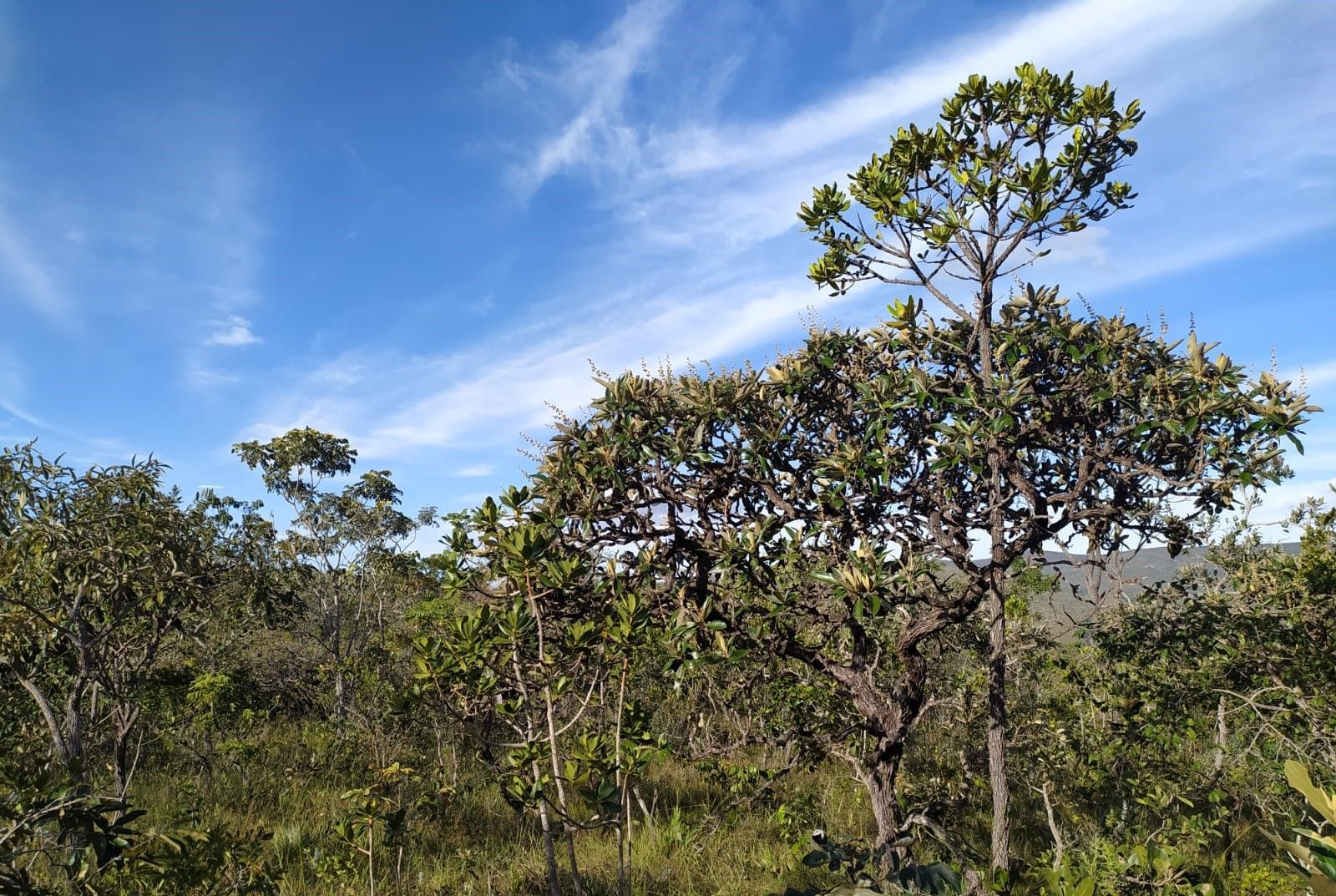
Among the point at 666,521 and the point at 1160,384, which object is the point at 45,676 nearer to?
the point at 666,521

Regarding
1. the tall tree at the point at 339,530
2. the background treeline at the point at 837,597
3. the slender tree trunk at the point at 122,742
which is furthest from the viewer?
the tall tree at the point at 339,530

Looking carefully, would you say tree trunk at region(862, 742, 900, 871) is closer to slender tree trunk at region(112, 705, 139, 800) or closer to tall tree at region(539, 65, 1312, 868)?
tall tree at region(539, 65, 1312, 868)

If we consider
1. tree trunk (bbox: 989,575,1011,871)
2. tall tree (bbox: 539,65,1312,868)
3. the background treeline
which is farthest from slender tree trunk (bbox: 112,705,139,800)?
tree trunk (bbox: 989,575,1011,871)

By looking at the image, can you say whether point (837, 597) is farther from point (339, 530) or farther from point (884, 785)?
point (339, 530)

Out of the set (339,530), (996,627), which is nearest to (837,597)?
(996,627)

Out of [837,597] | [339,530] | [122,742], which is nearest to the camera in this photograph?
[837,597]

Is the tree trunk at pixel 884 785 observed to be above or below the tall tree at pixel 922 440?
below

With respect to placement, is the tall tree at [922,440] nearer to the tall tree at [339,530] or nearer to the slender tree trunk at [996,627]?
the slender tree trunk at [996,627]

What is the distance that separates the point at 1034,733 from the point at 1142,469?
2.96 m

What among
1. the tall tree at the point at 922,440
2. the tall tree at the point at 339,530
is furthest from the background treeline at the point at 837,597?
the tall tree at the point at 339,530

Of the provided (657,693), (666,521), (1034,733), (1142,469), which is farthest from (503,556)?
(657,693)

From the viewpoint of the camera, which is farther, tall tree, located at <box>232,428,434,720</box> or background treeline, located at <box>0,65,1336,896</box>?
tall tree, located at <box>232,428,434,720</box>

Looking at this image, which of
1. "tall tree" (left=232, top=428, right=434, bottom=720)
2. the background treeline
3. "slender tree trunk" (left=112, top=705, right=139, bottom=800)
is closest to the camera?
the background treeline

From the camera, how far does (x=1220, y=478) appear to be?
3.86 meters
